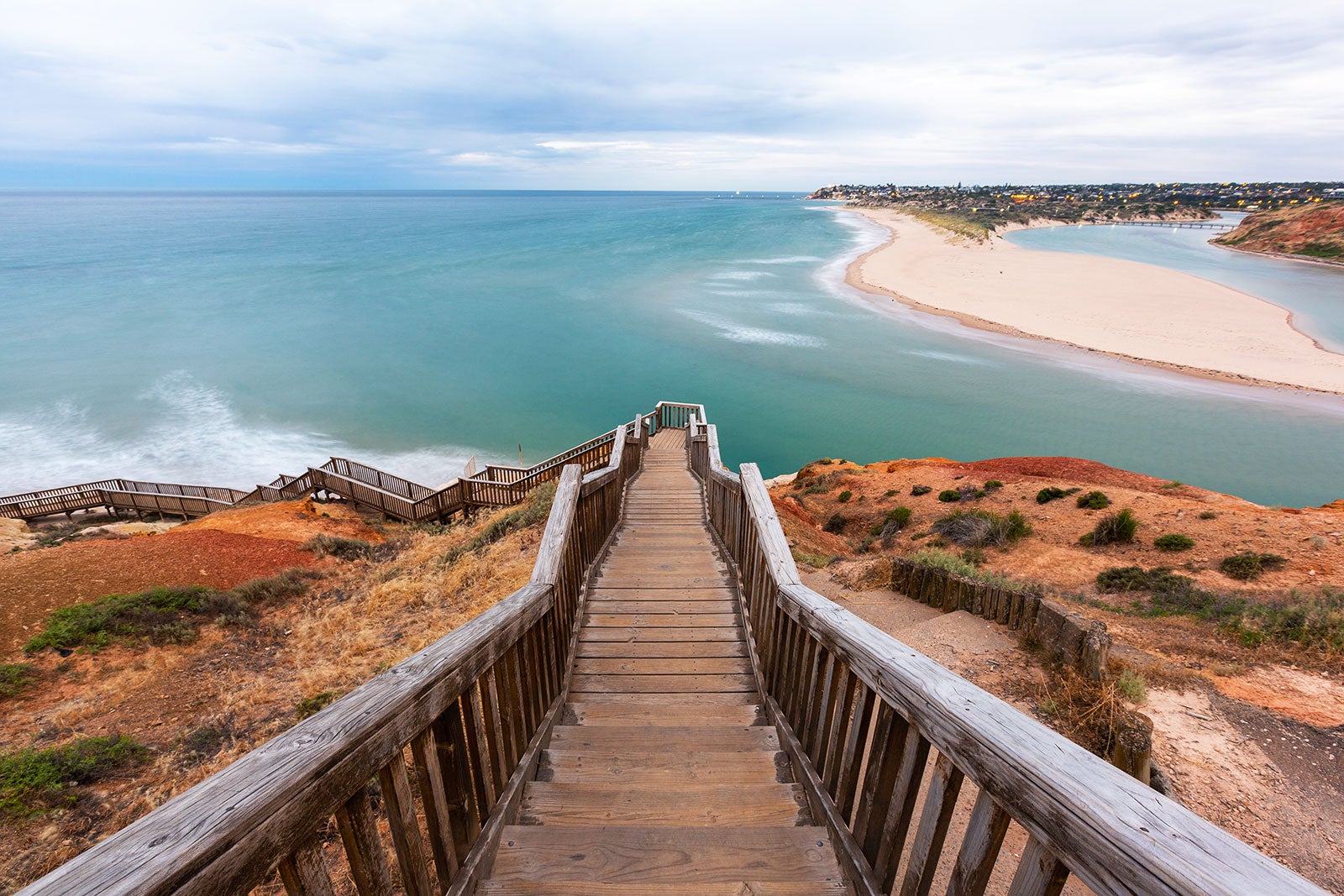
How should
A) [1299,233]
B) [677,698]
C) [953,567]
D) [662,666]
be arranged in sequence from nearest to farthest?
[677,698]
[662,666]
[953,567]
[1299,233]

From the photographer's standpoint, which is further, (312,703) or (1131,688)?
(312,703)

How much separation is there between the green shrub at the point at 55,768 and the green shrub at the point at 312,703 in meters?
1.13

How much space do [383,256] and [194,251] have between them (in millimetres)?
26331

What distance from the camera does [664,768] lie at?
2863 millimetres

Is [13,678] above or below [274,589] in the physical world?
above

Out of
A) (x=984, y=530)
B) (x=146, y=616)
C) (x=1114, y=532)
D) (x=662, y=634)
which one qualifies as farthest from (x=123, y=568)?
(x=1114, y=532)

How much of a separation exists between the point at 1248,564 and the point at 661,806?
11246 millimetres

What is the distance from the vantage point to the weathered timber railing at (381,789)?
1062mm

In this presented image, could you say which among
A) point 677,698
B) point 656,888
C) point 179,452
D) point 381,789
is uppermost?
point 381,789

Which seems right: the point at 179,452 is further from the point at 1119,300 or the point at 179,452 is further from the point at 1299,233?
the point at 1299,233

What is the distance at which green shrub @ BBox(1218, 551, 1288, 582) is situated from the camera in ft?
30.3

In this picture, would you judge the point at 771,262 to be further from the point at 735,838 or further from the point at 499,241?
the point at 735,838

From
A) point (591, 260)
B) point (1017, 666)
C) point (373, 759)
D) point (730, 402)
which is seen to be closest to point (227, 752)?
point (373, 759)

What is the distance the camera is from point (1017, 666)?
16.8 ft
